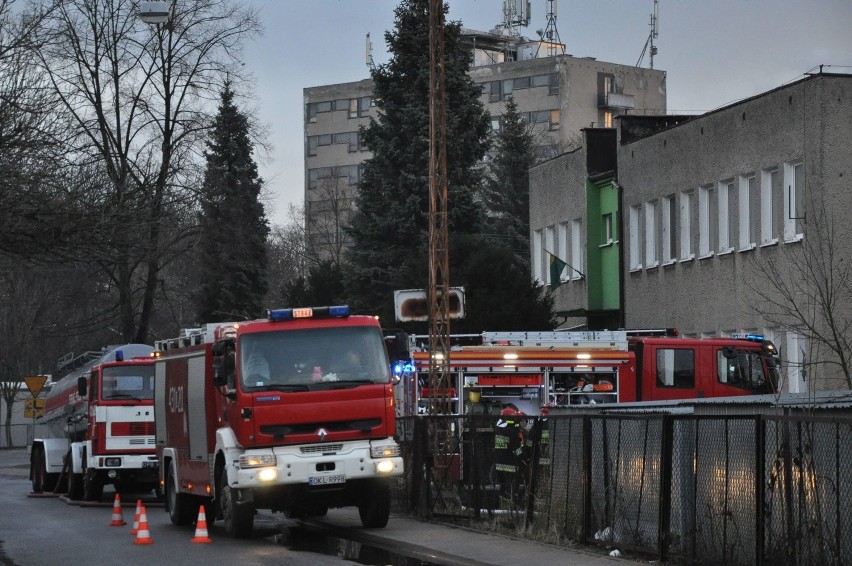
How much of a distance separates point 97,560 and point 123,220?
3905mm

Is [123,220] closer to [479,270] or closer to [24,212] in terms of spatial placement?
[24,212]

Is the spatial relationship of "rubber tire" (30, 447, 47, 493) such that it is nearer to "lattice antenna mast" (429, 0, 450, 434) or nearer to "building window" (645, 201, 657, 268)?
"lattice antenna mast" (429, 0, 450, 434)

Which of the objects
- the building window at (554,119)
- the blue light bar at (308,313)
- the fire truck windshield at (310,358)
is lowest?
the fire truck windshield at (310,358)

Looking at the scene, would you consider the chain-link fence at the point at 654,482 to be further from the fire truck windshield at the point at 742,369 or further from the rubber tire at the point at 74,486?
the rubber tire at the point at 74,486

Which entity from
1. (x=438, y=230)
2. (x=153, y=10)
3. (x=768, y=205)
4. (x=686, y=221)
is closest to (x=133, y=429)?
(x=153, y=10)

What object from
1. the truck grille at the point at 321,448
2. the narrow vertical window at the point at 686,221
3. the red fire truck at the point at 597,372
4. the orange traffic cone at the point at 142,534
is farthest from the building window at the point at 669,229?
the orange traffic cone at the point at 142,534

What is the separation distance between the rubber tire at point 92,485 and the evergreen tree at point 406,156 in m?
20.9

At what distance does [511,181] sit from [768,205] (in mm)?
39449

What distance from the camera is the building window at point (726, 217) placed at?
36.2m

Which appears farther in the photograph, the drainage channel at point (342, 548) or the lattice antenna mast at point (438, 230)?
the lattice antenna mast at point (438, 230)

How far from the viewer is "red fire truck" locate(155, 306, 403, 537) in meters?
18.6

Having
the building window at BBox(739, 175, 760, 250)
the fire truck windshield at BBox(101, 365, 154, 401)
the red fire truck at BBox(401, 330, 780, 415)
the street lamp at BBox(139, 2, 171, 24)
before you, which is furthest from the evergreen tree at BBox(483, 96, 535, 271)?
the street lamp at BBox(139, 2, 171, 24)

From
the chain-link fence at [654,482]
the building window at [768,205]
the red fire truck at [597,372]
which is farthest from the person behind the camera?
the building window at [768,205]

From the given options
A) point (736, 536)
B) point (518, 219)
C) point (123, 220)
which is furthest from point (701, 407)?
point (518, 219)
